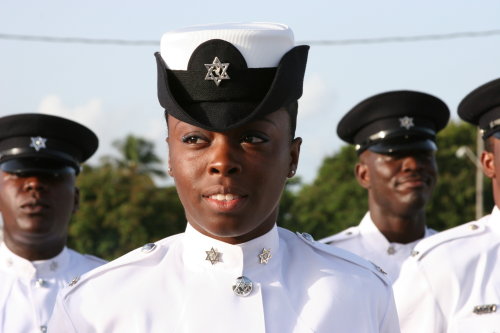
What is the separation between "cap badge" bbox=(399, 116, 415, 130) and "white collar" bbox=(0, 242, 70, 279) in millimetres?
2790

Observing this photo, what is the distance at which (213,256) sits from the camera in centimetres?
410

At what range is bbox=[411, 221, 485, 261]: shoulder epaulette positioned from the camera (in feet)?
18.5

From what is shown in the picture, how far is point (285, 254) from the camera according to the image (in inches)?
170

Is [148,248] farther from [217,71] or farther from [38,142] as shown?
[38,142]

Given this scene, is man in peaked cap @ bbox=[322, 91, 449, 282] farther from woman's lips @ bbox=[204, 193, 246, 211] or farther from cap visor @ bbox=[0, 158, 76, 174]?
woman's lips @ bbox=[204, 193, 246, 211]

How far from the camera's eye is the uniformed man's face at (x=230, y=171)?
3.81m

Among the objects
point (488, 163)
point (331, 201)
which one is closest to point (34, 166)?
point (488, 163)

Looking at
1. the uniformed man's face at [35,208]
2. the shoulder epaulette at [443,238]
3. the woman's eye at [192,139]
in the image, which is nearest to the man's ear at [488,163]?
A: the shoulder epaulette at [443,238]

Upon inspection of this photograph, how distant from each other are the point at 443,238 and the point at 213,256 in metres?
2.00

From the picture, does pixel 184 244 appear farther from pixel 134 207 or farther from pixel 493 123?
pixel 134 207

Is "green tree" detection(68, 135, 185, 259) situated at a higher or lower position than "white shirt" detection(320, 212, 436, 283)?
higher

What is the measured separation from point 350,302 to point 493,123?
2.27 m

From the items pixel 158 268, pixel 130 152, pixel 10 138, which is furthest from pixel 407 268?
pixel 130 152

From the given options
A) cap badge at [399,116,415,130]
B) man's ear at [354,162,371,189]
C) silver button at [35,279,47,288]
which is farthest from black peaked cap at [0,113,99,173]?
cap badge at [399,116,415,130]
